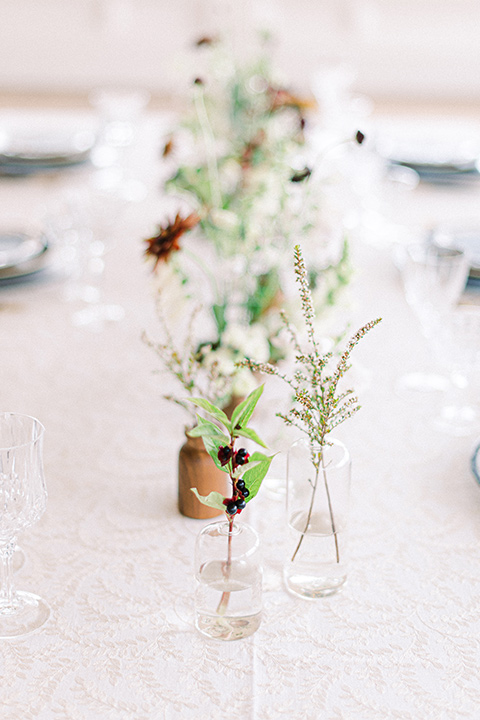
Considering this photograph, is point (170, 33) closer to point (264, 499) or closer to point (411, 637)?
point (264, 499)

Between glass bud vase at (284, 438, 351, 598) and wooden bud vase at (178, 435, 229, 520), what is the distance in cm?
13

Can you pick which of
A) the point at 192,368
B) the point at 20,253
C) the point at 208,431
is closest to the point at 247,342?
the point at 192,368

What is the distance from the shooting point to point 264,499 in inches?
39.9

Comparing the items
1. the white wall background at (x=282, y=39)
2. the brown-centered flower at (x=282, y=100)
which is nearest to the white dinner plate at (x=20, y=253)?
the brown-centered flower at (x=282, y=100)

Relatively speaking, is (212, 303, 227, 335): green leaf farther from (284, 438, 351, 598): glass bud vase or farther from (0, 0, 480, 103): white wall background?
(0, 0, 480, 103): white wall background

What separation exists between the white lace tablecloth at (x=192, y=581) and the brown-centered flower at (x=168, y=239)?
25cm

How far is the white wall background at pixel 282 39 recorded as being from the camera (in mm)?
4406

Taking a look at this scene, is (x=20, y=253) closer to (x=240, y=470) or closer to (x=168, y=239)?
(x=168, y=239)

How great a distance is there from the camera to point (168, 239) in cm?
100

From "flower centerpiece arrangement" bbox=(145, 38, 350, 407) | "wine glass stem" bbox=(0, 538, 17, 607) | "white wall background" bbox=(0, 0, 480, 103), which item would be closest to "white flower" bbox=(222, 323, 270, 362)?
"flower centerpiece arrangement" bbox=(145, 38, 350, 407)

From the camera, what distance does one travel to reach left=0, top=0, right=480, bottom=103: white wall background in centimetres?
441

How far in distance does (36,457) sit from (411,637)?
39cm

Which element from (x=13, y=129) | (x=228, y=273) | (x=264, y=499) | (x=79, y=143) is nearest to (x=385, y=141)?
(x=79, y=143)

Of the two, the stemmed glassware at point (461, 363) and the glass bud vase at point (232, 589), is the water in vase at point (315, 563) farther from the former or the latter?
the stemmed glassware at point (461, 363)
